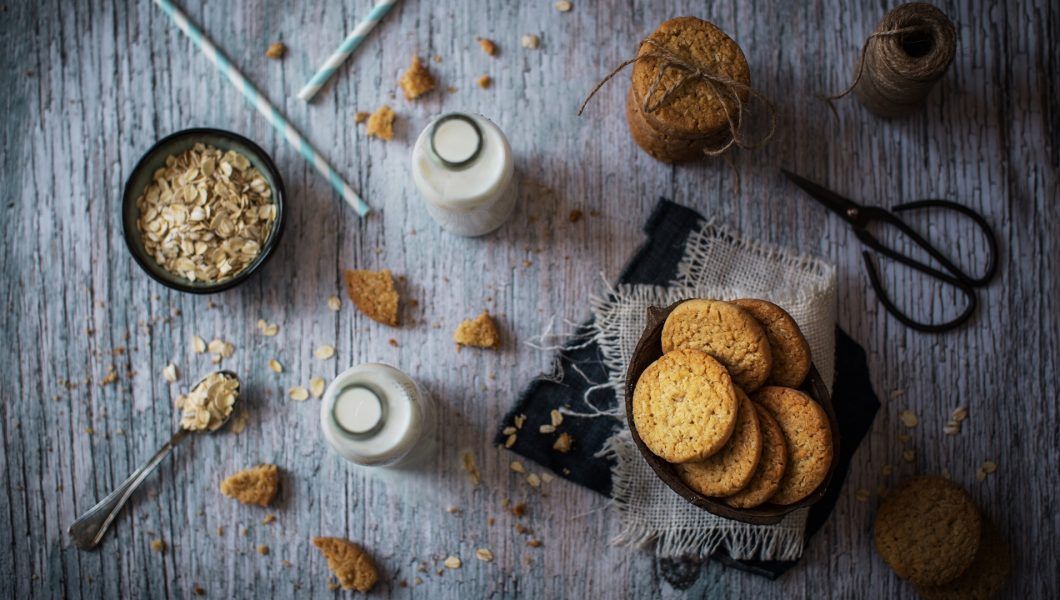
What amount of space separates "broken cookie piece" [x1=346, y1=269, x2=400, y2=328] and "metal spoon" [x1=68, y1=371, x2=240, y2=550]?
295 mm

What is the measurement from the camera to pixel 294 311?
1.55 m

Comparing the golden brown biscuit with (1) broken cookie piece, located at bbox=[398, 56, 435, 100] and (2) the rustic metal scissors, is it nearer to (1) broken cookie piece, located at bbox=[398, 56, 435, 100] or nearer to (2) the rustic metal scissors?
(2) the rustic metal scissors

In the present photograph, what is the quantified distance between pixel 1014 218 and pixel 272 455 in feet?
5.11

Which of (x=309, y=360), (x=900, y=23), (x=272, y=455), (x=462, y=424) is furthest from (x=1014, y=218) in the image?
(x=272, y=455)

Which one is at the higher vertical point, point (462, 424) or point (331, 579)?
point (462, 424)

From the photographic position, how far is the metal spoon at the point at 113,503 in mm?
1526

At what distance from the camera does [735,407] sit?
1173 millimetres

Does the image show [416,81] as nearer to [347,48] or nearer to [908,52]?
[347,48]

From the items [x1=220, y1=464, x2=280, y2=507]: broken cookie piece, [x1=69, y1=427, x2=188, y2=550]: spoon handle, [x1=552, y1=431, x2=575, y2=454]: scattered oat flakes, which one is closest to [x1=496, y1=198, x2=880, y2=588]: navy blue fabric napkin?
[x1=552, y1=431, x2=575, y2=454]: scattered oat flakes

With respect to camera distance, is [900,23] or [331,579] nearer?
[900,23]

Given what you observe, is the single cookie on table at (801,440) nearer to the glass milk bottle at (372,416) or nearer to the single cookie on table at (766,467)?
the single cookie on table at (766,467)

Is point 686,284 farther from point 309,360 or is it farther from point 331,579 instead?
point 331,579

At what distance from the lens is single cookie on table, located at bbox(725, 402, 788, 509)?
120 cm

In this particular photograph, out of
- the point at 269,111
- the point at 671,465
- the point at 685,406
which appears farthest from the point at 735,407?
the point at 269,111
